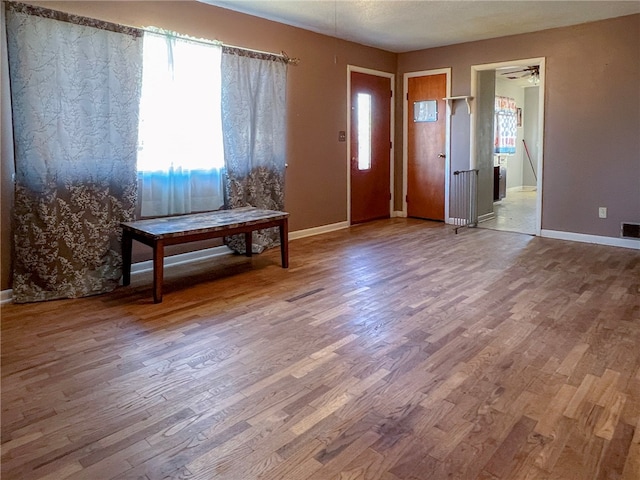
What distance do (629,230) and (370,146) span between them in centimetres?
339

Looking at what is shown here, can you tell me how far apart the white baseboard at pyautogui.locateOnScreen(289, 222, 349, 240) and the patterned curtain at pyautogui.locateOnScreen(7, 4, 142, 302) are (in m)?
2.23

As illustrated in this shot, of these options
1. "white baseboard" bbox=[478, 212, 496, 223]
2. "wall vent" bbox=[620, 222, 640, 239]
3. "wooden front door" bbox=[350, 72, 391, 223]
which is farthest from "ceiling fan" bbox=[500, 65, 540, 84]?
"wall vent" bbox=[620, 222, 640, 239]

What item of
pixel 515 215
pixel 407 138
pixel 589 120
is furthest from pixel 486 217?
pixel 589 120

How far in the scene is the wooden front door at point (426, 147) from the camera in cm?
665

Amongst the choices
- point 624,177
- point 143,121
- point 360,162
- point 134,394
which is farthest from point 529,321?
point 360,162

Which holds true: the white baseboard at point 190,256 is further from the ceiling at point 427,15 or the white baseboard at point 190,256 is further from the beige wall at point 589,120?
the beige wall at point 589,120

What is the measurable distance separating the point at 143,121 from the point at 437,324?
2967mm

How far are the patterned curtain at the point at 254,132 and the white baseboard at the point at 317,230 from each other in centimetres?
45

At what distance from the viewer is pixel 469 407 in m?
2.08

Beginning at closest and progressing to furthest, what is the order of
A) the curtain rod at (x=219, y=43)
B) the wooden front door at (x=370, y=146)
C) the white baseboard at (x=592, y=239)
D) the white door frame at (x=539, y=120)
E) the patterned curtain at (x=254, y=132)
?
the curtain rod at (x=219, y=43)
the patterned curtain at (x=254, y=132)
the white baseboard at (x=592, y=239)
the white door frame at (x=539, y=120)
the wooden front door at (x=370, y=146)

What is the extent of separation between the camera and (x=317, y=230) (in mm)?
6070

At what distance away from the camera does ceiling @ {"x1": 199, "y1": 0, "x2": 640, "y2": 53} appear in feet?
14.9

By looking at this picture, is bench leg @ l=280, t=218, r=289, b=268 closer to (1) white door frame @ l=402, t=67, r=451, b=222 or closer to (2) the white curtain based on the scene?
(2) the white curtain

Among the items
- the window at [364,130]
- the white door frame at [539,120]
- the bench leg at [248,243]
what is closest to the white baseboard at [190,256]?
the bench leg at [248,243]
